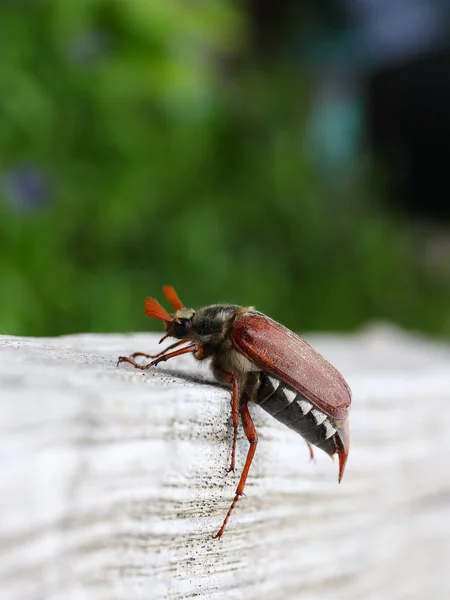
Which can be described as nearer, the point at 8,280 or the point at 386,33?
the point at 8,280

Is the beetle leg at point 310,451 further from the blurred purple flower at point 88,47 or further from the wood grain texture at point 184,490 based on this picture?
the blurred purple flower at point 88,47

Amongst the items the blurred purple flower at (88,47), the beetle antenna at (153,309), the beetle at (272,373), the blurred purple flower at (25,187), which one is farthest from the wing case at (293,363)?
the blurred purple flower at (88,47)

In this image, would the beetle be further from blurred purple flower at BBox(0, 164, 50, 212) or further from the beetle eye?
blurred purple flower at BBox(0, 164, 50, 212)

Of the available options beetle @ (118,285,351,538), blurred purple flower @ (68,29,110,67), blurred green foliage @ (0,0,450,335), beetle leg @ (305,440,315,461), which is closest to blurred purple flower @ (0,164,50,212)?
blurred green foliage @ (0,0,450,335)

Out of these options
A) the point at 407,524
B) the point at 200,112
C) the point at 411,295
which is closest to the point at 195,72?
the point at 200,112

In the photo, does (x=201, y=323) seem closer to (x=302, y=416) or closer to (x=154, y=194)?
(x=302, y=416)

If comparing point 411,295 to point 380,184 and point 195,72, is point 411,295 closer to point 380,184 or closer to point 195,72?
point 380,184
